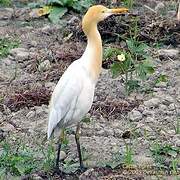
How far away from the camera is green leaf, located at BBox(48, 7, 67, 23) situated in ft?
32.4

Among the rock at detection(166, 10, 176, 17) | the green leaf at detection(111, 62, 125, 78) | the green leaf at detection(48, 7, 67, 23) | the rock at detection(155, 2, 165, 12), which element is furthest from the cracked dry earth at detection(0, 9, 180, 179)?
the rock at detection(155, 2, 165, 12)

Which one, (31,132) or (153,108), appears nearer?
(31,132)

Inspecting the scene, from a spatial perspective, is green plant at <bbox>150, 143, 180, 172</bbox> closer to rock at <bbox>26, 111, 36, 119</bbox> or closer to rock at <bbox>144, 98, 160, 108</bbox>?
rock at <bbox>144, 98, 160, 108</bbox>

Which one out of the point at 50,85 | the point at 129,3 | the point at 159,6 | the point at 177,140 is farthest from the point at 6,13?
the point at 177,140

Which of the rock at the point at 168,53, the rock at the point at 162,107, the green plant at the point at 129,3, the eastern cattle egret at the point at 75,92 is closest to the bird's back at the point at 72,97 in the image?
the eastern cattle egret at the point at 75,92

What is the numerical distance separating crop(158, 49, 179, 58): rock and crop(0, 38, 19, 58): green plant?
5.75 feet

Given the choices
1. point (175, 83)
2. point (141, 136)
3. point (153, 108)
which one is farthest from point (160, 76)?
point (141, 136)

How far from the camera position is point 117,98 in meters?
7.57

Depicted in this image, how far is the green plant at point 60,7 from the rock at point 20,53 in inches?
45.7

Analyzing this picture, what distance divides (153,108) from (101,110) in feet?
1.67

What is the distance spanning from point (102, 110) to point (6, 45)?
2.17 meters

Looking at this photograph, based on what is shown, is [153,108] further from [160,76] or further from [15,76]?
[15,76]

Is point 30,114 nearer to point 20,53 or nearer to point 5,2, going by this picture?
point 20,53

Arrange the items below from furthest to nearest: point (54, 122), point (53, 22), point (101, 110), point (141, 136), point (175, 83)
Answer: point (53, 22) < point (175, 83) < point (101, 110) < point (141, 136) < point (54, 122)
